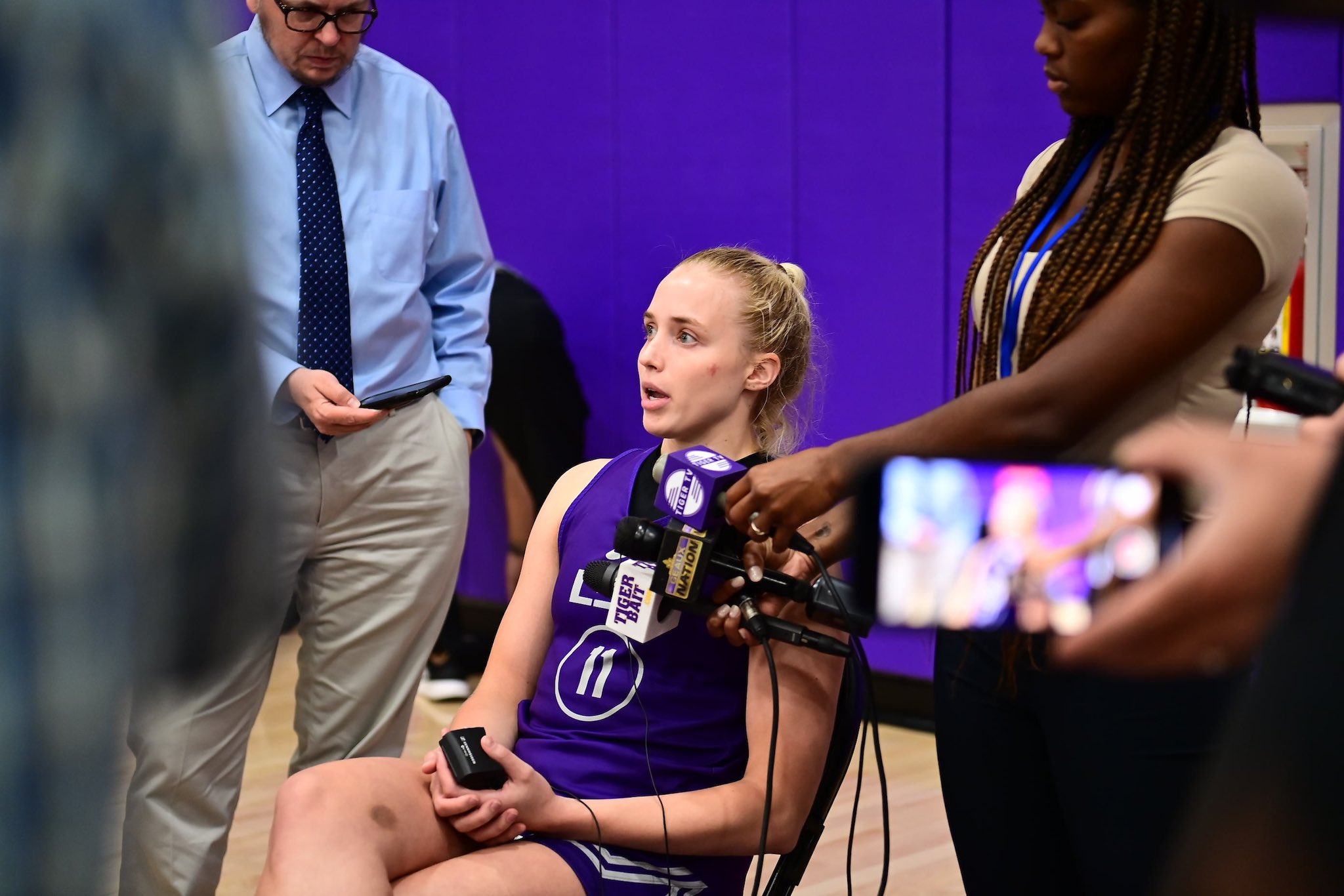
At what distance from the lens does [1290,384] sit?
101cm

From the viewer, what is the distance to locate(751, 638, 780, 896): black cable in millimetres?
1704

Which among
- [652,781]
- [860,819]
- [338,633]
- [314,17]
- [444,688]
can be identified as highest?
[314,17]

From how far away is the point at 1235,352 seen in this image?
1.15 metres

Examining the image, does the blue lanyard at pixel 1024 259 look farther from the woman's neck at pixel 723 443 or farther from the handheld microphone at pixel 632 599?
the woman's neck at pixel 723 443

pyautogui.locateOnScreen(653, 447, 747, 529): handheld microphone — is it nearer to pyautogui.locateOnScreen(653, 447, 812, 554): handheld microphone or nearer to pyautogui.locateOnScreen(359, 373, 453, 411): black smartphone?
pyautogui.locateOnScreen(653, 447, 812, 554): handheld microphone

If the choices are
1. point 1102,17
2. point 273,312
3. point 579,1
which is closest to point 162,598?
point 1102,17

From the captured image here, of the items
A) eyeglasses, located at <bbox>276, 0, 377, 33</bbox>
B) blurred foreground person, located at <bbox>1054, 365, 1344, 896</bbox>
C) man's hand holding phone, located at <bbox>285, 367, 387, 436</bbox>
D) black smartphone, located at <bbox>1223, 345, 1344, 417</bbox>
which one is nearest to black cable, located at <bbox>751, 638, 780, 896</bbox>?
black smartphone, located at <bbox>1223, 345, 1344, 417</bbox>

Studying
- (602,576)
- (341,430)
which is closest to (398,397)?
(341,430)

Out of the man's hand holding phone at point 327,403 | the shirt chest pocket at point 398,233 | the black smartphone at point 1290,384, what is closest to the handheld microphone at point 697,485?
the black smartphone at point 1290,384

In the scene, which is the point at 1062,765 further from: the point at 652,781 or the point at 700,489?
the point at 652,781

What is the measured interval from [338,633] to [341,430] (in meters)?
0.45

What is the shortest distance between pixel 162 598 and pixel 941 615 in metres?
0.41

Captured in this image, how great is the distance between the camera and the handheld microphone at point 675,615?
171 centimetres

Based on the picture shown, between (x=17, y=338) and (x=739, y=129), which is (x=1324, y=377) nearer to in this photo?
(x=17, y=338)
